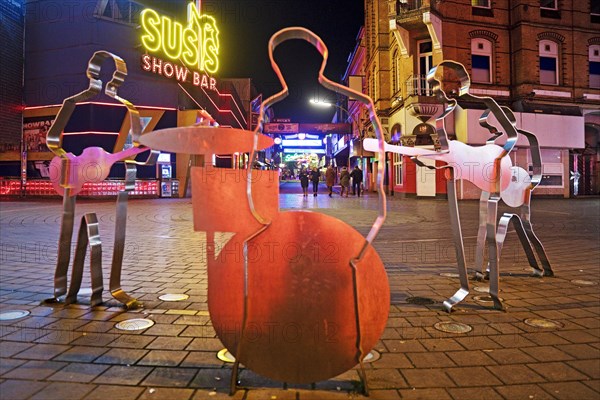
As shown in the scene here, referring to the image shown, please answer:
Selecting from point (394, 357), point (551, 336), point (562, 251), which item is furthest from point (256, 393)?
point (562, 251)

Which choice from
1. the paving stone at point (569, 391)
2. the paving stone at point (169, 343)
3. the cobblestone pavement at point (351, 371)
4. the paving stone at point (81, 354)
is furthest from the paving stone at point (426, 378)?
the paving stone at point (81, 354)

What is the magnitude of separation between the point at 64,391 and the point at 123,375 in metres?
0.33

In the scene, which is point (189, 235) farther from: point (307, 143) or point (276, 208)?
point (307, 143)

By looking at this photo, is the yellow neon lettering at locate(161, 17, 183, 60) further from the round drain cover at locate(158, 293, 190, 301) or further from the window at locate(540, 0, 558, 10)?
the round drain cover at locate(158, 293, 190, 301)

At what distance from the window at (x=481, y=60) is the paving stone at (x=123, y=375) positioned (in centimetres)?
2422

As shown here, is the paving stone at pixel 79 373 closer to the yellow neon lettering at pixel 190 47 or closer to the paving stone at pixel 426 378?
the paving stone at pixel 426 378

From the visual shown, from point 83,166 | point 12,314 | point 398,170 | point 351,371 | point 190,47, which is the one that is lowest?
point 351,371

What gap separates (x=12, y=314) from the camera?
375 centimetres

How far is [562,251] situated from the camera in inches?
274

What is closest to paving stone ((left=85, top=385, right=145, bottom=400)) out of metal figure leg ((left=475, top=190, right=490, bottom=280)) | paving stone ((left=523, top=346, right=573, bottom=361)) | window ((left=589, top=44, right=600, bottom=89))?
paving stone ((left=523, top=346, right=573, bottom=361))

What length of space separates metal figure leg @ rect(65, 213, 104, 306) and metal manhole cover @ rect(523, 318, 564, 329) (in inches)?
158

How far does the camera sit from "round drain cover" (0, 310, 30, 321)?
3645 mm

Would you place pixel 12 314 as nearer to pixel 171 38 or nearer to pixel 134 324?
pixel 134 324

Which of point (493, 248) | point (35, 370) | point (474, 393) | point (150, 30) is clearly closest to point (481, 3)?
point (150, 30)
